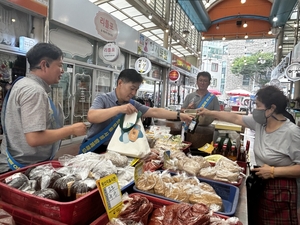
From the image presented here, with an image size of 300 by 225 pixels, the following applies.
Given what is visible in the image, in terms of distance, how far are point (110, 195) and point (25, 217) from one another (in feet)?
1.19

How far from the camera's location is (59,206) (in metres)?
0.85

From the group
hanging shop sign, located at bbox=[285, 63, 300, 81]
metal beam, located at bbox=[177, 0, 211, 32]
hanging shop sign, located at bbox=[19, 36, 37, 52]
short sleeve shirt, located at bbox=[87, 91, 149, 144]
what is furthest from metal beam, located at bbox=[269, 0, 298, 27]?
short sleeve shirt, located at bbox=[87, 91, 149, 144]

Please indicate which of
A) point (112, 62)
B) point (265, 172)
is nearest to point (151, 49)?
point (112, 62)

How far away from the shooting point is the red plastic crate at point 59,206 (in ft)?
2.81

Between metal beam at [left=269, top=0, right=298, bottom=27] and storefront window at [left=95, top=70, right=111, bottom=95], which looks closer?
storefront window at [left=95, top=70, right=111, bottom=95]

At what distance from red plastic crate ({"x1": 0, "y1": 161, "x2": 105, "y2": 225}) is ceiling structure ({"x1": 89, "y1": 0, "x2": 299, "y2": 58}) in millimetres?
8218

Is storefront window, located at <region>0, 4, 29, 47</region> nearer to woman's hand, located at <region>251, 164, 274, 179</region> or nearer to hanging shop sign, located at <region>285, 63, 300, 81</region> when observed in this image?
woman's hand, located at <region>251, 164, 274, 179</region>

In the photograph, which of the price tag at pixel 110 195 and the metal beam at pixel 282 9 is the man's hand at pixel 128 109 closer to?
the price tag at pixel 110 195

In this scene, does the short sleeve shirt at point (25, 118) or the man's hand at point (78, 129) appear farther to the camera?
the man's hand at point (78, 129)

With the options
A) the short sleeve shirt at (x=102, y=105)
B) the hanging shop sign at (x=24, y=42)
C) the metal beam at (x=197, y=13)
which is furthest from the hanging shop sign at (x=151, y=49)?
the short sleeve shirt at (x=102, y=105)

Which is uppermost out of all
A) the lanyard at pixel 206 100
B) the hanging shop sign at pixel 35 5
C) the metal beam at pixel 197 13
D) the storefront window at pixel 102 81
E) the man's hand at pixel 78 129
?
A: the metal beam at pixel 197 13

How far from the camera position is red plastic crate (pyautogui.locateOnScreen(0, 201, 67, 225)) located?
2.87 feet

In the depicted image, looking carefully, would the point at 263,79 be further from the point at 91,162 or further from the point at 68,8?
the point at 91,162

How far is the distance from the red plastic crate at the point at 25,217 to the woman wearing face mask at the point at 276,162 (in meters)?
1.60
